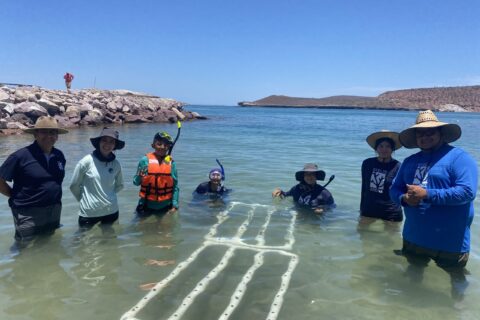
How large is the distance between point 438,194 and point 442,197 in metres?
0.05

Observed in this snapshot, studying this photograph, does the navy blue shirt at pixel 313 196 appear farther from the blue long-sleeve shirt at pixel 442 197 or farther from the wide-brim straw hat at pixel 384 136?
the blue long-sleeve shirt at pixel 442 197

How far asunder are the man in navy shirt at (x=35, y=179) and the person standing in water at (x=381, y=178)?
4968 millimetres

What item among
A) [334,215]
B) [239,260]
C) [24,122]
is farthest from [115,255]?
[24,122]

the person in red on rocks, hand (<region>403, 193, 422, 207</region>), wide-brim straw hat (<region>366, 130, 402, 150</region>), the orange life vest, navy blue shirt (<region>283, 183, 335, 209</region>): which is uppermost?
the person in red on rocks

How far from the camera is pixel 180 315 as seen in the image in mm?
4047

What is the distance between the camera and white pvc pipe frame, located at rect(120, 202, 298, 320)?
4164mm

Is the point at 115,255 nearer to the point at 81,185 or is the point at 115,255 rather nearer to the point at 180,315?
the point at 81,185

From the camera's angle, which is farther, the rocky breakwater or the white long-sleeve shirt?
the rocky breakwater

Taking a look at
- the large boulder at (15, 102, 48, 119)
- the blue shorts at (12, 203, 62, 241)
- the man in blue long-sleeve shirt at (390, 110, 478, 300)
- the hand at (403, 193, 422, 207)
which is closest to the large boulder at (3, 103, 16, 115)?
the large boulder at (15, 102, 48, 119)

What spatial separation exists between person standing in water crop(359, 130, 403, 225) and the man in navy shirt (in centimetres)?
497

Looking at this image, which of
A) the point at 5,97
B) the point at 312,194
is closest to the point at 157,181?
the point at 312,194

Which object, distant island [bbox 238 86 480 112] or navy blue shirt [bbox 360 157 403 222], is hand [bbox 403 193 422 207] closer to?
navy blue shirt [bbox 360 157 403 222]

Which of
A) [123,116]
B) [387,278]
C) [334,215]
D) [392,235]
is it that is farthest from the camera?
[123,116]

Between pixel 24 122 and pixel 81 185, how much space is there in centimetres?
2229
